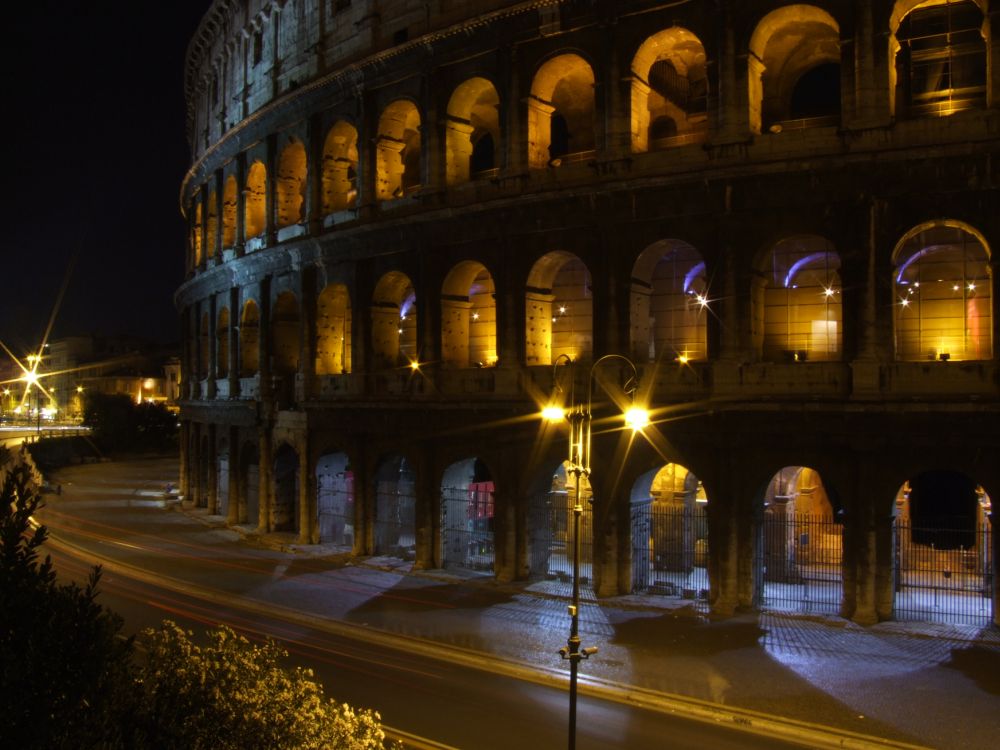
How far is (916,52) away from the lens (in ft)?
69.5

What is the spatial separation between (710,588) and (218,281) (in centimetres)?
2412

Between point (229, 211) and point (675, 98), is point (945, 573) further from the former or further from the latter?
point (229, 211)

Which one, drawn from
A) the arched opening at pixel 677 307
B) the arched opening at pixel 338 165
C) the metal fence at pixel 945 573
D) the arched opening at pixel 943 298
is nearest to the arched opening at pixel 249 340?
the arched opening at pixel 338 165

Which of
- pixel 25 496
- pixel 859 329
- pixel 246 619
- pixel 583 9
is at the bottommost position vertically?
pixel 246 619

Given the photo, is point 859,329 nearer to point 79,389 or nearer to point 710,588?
point 710,588

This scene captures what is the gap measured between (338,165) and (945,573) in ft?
71.5

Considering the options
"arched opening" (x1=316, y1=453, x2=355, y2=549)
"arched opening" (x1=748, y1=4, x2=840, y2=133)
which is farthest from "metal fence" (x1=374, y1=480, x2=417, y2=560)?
"arched opening" (x1=748, y1=4, x2=840, y2=133)

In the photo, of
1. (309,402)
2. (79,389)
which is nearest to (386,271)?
(309,402)

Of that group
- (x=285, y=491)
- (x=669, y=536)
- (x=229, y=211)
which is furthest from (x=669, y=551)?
(x=229, y=211)

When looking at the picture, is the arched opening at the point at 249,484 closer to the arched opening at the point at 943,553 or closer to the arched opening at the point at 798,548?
the arched opening at the point at 798,548

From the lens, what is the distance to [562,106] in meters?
25.9

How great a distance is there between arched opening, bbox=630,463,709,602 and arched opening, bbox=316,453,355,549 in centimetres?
1050

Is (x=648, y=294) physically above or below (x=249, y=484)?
above

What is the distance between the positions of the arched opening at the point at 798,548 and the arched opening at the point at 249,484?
1884 centimetres
